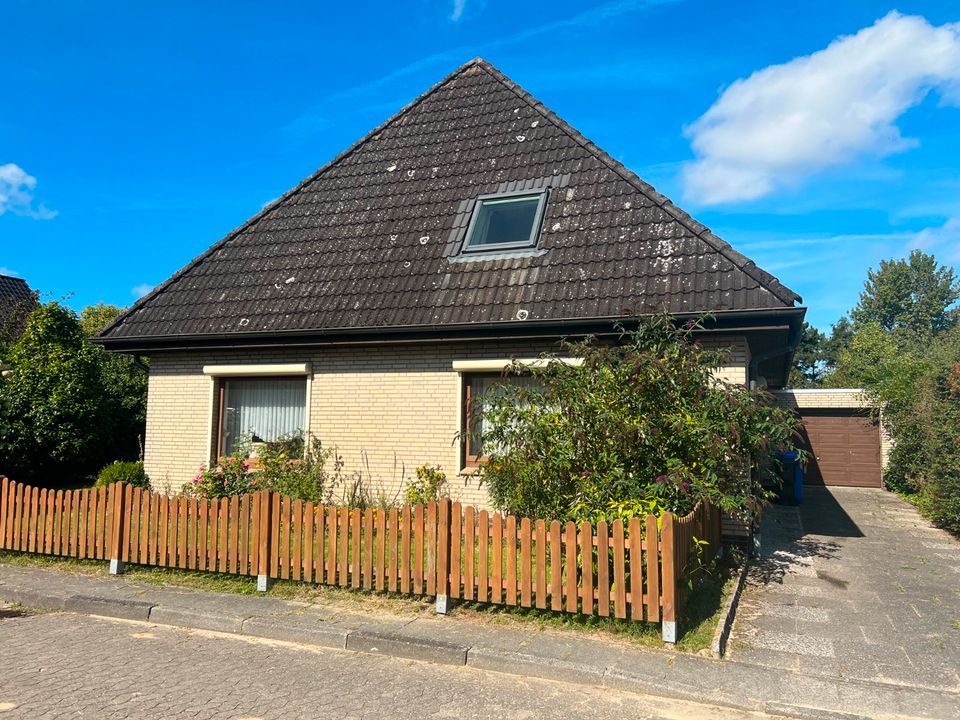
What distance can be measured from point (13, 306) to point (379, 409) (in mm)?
20192

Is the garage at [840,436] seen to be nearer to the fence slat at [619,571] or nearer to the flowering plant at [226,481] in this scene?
the flowering plant at [226,481]

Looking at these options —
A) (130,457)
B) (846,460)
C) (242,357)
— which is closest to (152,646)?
(242,357)

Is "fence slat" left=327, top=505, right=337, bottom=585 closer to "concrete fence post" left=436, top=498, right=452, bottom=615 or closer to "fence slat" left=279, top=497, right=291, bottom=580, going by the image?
"fence slat" left=279, top=497, right=291, bottom=580

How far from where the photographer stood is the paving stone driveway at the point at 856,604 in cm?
509

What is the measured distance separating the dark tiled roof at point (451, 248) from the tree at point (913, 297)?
5618 cm

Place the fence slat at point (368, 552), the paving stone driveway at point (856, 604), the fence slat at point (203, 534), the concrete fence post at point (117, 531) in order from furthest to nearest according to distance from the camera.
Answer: the concrete fence post at point (117, 531) → the fence slat at point (203, 534) → the fence slat at point (368, 552) → the paving stone driveway at point (856, 604)

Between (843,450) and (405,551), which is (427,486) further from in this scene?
(843,450)

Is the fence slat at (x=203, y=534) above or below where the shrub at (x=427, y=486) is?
below

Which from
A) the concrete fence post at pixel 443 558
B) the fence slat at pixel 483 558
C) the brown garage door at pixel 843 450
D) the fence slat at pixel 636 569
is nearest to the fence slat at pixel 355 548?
the concrete fence post at pixel 443 558

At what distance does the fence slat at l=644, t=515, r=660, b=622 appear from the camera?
536cm

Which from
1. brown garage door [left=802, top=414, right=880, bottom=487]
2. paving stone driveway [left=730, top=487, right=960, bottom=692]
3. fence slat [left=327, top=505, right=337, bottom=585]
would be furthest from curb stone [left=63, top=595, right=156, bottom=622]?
brown garage door [left=802, top=414, right=880, bottom=487]

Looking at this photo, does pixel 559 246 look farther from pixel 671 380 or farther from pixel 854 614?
pixel 854 614

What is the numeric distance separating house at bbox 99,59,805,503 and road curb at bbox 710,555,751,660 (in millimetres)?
2521

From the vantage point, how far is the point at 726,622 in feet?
19.0
